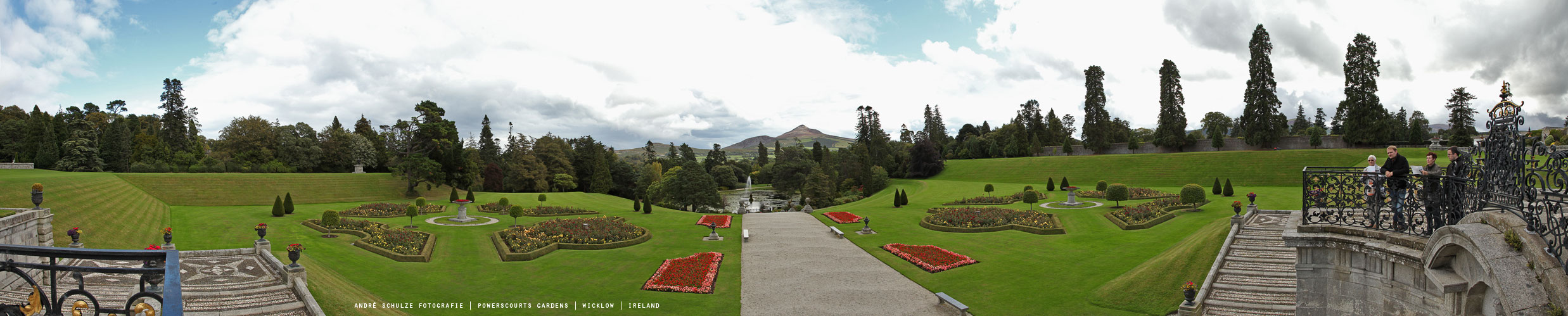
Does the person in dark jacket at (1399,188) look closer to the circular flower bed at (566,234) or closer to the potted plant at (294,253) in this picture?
the potted plant at (294,253)

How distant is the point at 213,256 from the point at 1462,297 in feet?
77.8

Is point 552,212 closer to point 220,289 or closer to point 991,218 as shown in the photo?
point 220,289

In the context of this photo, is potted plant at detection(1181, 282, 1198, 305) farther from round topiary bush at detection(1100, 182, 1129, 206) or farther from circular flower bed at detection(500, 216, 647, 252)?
circular flower bed at detection(500, 216, 647, 252)

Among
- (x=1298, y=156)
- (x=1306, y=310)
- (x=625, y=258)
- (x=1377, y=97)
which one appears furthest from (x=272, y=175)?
(x=1377, y=97)

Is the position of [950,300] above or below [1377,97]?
below

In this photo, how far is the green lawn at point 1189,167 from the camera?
38500 mm

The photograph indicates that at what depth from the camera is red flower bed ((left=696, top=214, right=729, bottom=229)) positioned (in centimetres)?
2989

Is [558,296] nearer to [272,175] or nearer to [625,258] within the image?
[625,258]

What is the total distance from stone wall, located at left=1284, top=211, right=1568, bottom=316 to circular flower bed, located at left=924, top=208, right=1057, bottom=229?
16149mm

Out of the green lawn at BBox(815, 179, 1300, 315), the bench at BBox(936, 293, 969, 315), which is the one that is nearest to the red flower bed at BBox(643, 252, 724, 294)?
the green lawn at BBox(815, 179, 1300, 315)

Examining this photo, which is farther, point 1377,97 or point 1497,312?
point 1377,97

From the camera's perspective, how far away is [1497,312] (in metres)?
5.74

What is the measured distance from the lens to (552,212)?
3431 cm

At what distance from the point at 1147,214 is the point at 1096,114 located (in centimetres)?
4520
